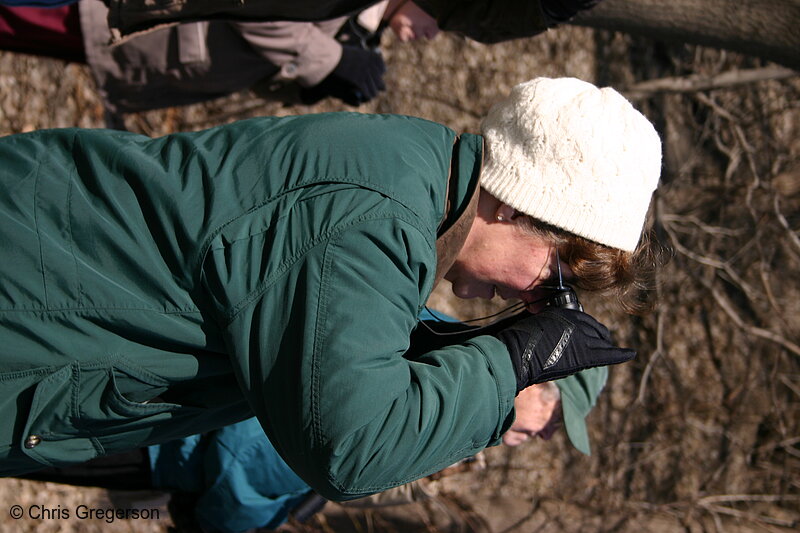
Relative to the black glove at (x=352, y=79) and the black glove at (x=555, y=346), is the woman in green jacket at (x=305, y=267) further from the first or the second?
the black glove at (x=352, y=79)

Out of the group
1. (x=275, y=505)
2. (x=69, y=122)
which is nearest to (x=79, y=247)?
(x=275, y=505)

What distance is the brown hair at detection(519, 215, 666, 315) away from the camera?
152 cm

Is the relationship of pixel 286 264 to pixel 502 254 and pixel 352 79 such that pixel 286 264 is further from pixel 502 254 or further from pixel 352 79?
pixel 352 79

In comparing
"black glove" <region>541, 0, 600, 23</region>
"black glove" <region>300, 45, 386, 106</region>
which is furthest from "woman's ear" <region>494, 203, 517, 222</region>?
"black glove" <region>300, 45, 386, 106</region>

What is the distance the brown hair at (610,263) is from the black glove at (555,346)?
0.10m

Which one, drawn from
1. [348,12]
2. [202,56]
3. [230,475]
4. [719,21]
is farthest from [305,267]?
[719,21]

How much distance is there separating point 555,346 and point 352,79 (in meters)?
1.61

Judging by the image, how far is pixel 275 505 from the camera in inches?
94.7

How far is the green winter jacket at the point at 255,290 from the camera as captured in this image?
1.19m

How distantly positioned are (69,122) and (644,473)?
3833mm

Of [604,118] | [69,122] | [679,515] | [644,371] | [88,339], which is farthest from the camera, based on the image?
[644,371]

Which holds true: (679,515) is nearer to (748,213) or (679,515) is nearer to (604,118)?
(748,213)
